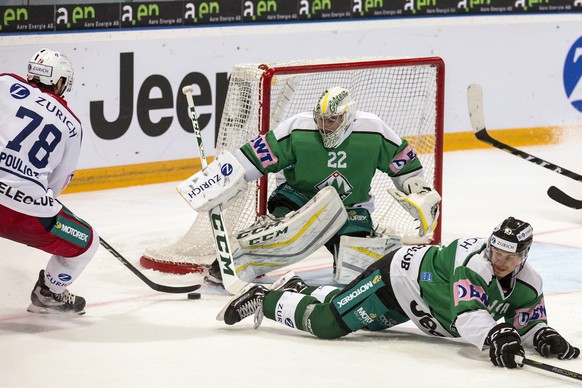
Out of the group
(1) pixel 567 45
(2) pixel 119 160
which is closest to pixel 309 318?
(2) pixel 119 160

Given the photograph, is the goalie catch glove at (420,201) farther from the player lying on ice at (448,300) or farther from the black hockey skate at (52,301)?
the black hockey skate at (52,301)

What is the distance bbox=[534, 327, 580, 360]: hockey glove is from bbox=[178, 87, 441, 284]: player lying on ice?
125 cm

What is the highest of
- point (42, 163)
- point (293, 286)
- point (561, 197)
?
point (42, 163)

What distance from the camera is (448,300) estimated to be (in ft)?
14.4

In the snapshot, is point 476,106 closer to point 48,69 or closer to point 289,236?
point 289,236

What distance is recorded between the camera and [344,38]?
29.0 ft

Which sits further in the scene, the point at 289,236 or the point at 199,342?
the point at 289,236

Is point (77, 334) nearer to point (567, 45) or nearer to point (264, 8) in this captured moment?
point (264, 8)

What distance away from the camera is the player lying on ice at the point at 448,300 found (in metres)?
4.25

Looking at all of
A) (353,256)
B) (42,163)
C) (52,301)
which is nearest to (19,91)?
(42,163)

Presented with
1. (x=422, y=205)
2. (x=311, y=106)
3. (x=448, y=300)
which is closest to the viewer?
(x=448, y=300)

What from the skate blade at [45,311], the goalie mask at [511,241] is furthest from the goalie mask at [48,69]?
the goalie mask at [511,241]

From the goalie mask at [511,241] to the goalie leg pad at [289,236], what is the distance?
1.37 metres

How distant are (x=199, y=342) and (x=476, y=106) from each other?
5.97 feet
